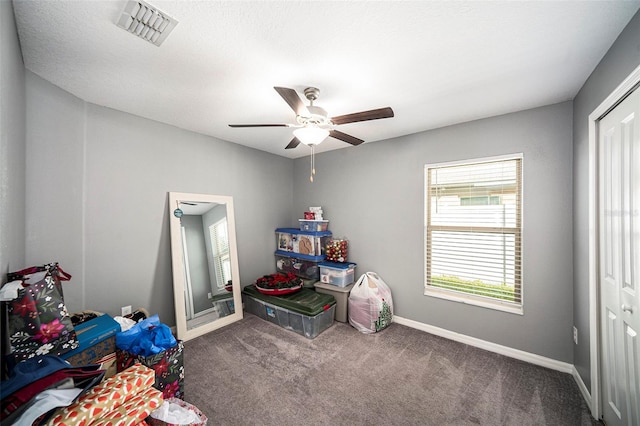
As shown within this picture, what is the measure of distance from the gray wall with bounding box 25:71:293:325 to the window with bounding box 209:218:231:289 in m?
0.49

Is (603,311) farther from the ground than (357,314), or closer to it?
farther from the ground

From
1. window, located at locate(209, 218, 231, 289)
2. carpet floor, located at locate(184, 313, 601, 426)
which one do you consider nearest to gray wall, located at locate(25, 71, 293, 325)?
window, located at locate(209, 218, 231, 289)

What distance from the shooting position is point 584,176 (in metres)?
1.96

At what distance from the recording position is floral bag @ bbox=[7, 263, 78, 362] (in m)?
1.25

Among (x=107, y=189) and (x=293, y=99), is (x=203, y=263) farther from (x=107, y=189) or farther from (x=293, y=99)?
(x=293, y=99)

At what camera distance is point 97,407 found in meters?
1.12

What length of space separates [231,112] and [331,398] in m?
2.73

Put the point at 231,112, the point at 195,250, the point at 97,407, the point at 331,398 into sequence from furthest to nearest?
the point at 195,250
the point at 231,112
the point at 331,398
the point at 97,407

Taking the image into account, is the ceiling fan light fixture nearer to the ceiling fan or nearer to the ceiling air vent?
the ceiling fan

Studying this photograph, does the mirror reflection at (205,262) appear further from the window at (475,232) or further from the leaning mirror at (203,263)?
the window at (475,232)

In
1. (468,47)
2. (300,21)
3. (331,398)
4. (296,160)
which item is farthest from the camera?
(296,160)

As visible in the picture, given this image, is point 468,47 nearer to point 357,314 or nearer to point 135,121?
point 357,314

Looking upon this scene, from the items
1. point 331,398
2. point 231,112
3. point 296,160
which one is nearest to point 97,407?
point 331,398

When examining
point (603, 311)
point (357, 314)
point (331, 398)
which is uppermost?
point (603, 311)
